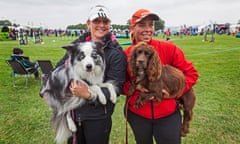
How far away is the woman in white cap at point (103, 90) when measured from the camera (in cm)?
222

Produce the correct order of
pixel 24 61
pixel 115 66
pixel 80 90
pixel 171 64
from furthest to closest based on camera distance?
pixel 24 61, pixel 171 64, pixel 115 66, pixel 80 90

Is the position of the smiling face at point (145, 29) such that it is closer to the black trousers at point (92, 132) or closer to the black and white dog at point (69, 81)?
the black and white dog at point (69, 81)

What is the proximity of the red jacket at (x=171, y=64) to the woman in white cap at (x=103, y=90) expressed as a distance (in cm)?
24

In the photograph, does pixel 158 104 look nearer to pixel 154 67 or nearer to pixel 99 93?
pixel 154 67

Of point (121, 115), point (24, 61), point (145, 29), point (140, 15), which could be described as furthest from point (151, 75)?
point (24, 61)

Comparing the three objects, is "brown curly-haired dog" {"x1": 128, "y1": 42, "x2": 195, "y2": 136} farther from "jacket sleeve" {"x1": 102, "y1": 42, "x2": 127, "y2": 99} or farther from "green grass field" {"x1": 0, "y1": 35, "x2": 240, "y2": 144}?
"green grass field" {"x1": 0, "y1": 35, "x2": 240, "y2": 144}

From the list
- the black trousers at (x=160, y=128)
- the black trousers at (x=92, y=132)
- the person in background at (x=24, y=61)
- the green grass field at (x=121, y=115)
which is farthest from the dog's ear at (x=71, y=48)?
the person in background at (x=24, y=61)

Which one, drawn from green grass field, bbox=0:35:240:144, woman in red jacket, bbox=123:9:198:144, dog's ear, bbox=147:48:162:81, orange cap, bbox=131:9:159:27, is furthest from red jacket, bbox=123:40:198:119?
green grass field, bbox=0:35:240:144

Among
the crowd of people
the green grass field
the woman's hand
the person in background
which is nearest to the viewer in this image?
the woman's hand

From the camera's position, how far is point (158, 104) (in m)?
2.39

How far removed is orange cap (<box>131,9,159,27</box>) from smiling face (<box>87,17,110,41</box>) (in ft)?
0.95

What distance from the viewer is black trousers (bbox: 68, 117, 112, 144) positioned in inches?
A: 88.9

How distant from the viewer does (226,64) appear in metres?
11.2

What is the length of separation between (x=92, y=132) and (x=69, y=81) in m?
0.54
